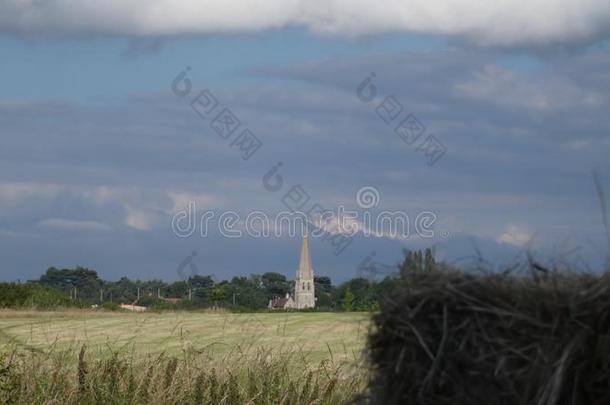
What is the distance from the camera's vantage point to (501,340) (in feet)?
13.6

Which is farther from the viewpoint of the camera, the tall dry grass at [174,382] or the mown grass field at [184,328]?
the mown grass field at [184,328]

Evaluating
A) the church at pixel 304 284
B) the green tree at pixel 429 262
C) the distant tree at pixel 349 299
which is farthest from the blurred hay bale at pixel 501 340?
the church at pixel 304 284

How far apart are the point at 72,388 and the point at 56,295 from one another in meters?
33.2

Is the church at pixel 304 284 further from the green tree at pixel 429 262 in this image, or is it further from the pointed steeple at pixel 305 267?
the green tree at pixel 429 262

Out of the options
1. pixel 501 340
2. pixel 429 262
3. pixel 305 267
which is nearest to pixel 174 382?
pixel 429 262

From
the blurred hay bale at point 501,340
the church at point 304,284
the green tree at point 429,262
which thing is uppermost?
the church at point 304,284

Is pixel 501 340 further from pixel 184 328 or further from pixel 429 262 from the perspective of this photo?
pixel 184 328

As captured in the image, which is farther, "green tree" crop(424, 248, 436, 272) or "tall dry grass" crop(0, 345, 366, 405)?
"tall dry grass" crop(0, 345, 366, 405)

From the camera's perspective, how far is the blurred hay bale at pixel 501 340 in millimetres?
4102

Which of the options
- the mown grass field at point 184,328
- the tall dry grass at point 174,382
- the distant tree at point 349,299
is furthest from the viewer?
the mown grass field at point 184,328

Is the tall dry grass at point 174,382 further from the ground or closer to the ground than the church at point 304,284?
closer to the ground

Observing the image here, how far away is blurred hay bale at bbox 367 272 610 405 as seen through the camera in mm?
4102

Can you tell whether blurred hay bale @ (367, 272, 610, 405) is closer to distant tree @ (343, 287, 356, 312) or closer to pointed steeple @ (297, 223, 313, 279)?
distant tree @ (343, 287, 356, 312)

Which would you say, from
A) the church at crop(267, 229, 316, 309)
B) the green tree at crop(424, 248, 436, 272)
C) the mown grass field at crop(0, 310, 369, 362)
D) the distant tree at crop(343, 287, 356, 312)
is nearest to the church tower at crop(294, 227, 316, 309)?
the church at crop(267, 229, 316, 309)
